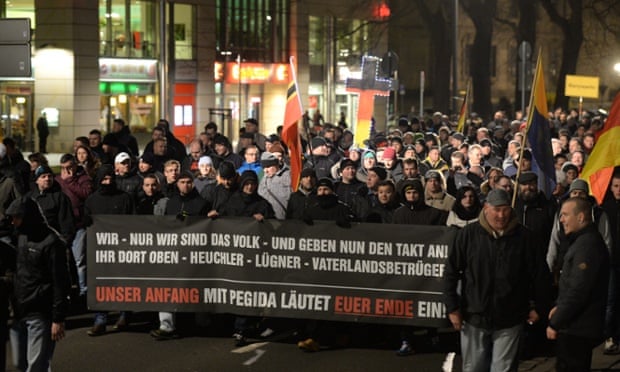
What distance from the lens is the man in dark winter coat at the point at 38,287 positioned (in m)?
7.61

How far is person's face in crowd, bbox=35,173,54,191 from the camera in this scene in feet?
37.1

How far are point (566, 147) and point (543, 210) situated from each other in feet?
A: 31.9

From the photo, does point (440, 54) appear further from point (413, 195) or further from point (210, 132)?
point (413, 195)

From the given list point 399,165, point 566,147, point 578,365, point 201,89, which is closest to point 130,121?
point 201,89

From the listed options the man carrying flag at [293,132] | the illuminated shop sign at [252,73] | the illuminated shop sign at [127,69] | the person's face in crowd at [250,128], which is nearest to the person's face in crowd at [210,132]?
the person's face in crowd at [250,128]

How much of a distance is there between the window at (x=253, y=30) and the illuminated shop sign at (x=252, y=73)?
0.43 m

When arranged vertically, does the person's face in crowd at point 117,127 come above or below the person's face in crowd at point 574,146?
above

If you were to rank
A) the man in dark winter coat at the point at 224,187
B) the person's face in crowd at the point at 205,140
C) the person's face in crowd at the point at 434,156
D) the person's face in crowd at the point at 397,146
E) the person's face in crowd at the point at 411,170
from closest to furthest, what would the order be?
the man in dark winter coat at the point at 224,187
the person's face in crowd at the point at 411,170
the person's face in crowd at the point at 434,156
the person's face in crowd at the point at 397,146
the person's face in crowd at the point at 205,140

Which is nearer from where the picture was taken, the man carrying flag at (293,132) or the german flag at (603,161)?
the german flag at (603,161)

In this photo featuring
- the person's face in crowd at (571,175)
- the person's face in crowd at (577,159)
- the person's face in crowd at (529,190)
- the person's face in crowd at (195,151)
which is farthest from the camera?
the person's face in crowd at (195,151)

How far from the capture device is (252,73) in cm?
5131

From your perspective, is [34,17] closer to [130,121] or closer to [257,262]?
[130,121]

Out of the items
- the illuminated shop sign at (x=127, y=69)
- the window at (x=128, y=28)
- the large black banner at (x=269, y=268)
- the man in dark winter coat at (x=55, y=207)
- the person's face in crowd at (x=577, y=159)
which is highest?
the window at (x=128, y=28)

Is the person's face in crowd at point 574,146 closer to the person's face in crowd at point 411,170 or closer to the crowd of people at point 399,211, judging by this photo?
the crowd of people at point 399,211
